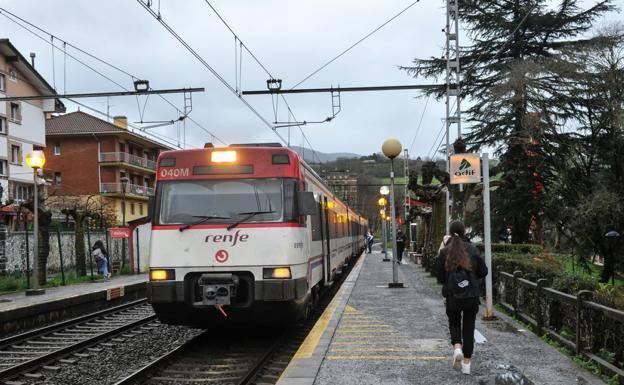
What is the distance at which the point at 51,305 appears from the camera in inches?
534

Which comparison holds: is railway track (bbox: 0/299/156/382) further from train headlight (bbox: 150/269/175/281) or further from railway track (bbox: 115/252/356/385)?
train headlight (bbox: 150/269/175/281)

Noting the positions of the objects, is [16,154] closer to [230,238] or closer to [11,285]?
[11,285]

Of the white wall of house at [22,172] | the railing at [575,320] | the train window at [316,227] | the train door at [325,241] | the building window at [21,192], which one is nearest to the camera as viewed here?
the railing at [575,320]

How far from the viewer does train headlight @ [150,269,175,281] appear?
8602 millimetres

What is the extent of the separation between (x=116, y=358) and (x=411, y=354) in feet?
14.3

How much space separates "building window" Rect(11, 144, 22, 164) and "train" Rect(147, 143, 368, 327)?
130 ft

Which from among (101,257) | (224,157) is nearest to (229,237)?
(224,157)

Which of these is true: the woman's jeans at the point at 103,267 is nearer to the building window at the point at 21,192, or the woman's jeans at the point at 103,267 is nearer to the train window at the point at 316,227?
the train window at the point at 316,227

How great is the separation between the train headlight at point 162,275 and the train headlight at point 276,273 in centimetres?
130

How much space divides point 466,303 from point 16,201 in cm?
4385

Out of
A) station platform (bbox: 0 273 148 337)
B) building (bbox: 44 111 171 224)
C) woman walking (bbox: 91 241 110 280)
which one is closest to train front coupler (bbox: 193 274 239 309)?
station platform (bbox: 0 273 148 337)

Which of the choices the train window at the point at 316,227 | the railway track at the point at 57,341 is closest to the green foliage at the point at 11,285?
the railway track at the point at 57,341

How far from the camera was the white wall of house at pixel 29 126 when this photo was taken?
4416cm

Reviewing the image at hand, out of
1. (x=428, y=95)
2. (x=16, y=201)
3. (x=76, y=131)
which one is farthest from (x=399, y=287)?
(x=76, y=131)
